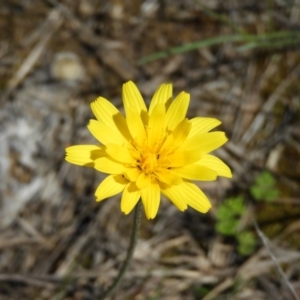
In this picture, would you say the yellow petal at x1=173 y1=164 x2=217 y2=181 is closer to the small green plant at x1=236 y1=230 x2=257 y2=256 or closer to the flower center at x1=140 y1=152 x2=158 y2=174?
the flower center at x1=140 y1=152 x2=158 y2=174

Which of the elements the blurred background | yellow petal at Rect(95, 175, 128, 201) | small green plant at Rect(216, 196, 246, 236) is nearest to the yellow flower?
yellow petal at Rect(95, 175, 128, 201)

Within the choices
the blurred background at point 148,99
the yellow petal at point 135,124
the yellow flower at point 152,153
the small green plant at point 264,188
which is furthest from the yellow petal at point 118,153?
the small green plant at point 264,188

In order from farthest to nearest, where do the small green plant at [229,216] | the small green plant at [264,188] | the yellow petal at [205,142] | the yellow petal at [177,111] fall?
the small green plant at [264,188] → the small green plant at [229,216] → the yellow petal at [177,111] → the yellow petal at [205,142]

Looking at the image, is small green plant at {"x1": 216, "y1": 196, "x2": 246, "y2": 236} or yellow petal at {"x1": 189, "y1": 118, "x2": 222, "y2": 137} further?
small green plant at {"x1": 216, "y1": 196, "x2": 246, "y2": 236}

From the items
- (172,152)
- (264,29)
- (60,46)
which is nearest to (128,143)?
(172,152)

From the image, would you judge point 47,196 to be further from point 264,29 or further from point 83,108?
point 264,29

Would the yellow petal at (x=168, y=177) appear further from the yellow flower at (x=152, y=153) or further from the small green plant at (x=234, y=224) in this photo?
the small green plant at (x=234, y=224)

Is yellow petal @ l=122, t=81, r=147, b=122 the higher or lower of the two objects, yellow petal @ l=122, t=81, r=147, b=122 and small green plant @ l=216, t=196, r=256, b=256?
the higher

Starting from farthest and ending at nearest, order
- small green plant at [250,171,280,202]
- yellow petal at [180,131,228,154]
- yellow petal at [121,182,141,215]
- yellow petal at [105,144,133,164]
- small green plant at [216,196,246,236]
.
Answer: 1. small green plant at [250,171,280,202]
2. small green plant at [216,196,246,236]
3. yellow petal at [180,131,228,154]
4. yellow petal at [105,144,133,164]
5. yellow petal at [121,182,141,215]
